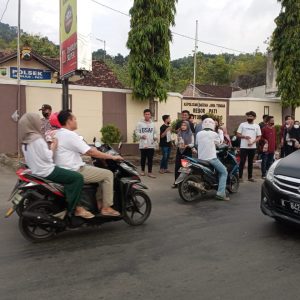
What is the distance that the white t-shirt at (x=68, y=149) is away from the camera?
5367 millimetres

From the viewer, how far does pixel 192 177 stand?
800 centimetres

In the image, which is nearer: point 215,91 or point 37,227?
point 37,227

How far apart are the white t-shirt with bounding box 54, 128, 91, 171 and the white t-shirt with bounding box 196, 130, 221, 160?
326 cm

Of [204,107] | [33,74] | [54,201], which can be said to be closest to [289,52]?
[204,107]

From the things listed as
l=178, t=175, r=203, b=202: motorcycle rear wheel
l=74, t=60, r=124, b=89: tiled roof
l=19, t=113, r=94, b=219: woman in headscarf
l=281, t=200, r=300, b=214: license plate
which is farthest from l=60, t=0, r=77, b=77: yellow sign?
l=74, t=60, r=124, b=89: tiled roof

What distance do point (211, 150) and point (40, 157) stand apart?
3.90m

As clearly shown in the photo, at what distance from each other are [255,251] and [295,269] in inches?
25.3

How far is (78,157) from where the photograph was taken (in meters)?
5.55

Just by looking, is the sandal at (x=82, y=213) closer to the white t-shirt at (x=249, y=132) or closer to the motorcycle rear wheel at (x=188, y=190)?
the motorcycle rear wheel at (x=188, y=190)

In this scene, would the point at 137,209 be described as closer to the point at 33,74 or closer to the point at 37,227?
the point at 37,227

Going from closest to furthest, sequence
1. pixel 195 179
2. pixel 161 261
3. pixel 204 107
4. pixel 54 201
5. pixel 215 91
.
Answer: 1. pixel 161 261
2. pixel 54 201
3. pixel 195 179
4. pixel 204 107
5. pixel 215 91

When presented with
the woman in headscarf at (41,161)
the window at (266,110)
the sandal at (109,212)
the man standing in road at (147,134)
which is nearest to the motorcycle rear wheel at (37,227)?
the woman in headscarf at (41,161)

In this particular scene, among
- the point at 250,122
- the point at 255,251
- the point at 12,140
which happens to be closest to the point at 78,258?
the point at 255,251

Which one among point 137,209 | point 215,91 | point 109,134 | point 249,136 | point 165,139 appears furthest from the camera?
point 215,91
